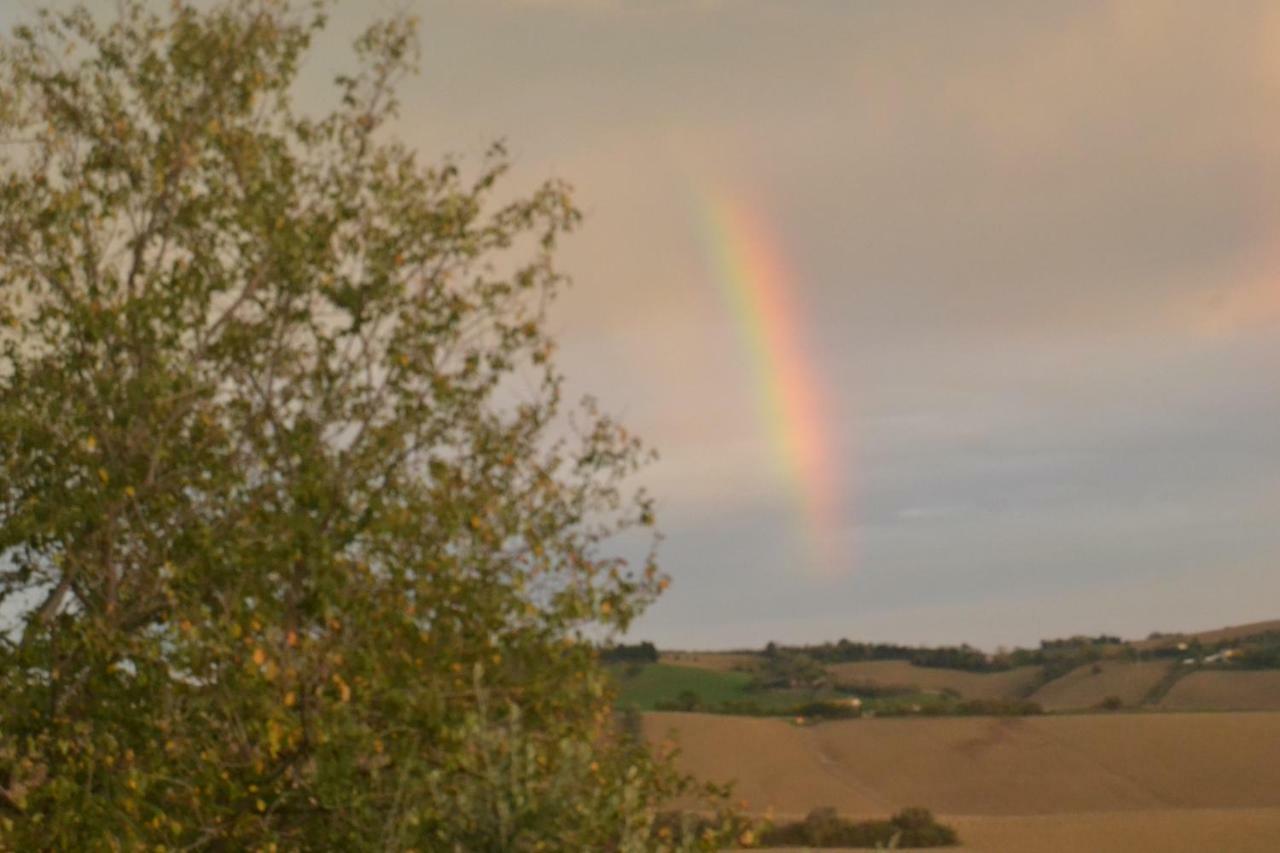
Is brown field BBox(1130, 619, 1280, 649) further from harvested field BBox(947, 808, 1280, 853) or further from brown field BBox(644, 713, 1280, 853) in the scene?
harvested field BBox(947, 808, 1280, 853)

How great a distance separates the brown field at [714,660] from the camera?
367 ft

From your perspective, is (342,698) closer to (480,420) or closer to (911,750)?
(480,420)

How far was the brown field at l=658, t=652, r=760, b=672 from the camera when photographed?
367 ft

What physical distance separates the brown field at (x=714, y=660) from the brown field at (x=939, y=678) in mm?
5836

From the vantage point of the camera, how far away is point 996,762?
73.5m

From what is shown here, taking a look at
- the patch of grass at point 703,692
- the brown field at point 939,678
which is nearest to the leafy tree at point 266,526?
the patch of grass at point 703,692

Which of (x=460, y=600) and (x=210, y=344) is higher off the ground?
(x=210, y=344)

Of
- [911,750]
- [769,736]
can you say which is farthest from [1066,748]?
[769,736]

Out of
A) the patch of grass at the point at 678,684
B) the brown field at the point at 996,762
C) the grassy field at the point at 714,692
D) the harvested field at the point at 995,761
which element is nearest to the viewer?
the brown field at the point at 996,762

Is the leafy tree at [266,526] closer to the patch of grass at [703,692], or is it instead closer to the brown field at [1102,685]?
the patch of grass at [703,692]

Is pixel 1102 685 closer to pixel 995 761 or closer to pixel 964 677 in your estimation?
pixel 964 677

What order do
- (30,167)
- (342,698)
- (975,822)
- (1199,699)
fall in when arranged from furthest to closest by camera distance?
1. (1199,699)
2. (975,822)
3. (30,167)
4. (342,698)

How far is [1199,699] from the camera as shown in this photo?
97.0m

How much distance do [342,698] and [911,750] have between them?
67.4 meters
